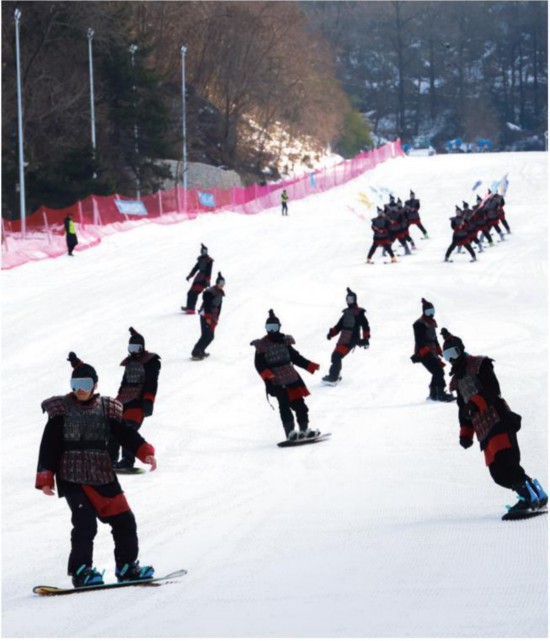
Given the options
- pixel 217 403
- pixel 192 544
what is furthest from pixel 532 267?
pixel 192 544

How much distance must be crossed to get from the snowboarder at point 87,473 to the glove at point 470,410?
2.56 metres

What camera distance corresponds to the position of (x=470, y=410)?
9.98 meters

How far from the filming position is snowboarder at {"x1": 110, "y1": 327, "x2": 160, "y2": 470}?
43.7 ft

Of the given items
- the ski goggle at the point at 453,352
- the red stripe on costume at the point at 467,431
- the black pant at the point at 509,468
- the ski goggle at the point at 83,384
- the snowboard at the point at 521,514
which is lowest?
the snowboard at the point at 521,514

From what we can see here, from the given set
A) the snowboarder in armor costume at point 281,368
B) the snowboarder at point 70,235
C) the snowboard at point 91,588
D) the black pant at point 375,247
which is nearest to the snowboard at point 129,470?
the snowboarder in armor costume at point 281,368

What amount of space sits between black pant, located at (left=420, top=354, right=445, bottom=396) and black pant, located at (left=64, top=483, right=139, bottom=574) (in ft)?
27.8

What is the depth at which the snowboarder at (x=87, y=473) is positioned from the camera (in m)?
8.79

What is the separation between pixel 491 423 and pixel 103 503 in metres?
2.94

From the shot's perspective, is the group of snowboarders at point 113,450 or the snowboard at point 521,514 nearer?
the group of snowboarders at point 113,450

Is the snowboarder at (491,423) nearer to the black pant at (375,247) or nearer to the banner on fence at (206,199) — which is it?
the black pant at (375,247)

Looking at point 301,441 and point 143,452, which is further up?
point 143,452

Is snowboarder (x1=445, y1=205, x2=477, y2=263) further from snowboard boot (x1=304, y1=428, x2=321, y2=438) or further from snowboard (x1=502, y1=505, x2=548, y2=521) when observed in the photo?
snowboard (x1=502, y1=505, x2=548, y2=521)

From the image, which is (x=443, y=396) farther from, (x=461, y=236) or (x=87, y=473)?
(x=461, y=236)

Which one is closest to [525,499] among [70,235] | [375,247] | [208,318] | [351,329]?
[351,329]
